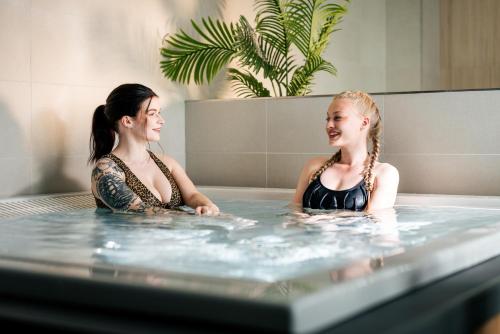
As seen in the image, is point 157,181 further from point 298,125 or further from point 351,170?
point 298,125

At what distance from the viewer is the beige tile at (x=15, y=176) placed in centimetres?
425

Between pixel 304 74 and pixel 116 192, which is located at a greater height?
pixel 304 74

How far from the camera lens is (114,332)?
5.49 ft

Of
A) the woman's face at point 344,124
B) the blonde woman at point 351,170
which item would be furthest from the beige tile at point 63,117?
the woman's face at point 344,124

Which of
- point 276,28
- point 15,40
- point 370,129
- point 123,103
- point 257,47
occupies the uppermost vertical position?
point 276,28

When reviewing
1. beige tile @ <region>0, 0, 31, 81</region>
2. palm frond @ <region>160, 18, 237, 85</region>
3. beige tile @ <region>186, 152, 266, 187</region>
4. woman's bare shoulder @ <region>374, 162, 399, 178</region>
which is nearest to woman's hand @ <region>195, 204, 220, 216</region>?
woman's bare shoulder @ <region>374, 162, 399, 178</region>

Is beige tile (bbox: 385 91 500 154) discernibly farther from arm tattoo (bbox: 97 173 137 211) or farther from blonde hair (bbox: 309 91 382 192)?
arm tattoo (bbox: 97 173 137 211)

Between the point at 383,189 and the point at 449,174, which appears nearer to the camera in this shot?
the point at 383,189

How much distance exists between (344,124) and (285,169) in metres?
1.24

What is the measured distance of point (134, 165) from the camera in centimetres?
398

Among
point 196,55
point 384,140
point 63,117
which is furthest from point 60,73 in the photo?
point 384,140

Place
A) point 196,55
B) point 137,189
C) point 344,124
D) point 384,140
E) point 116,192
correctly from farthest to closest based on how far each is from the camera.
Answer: point 196,55
point 384,140
point 344,124
point 137,189
point 116,192

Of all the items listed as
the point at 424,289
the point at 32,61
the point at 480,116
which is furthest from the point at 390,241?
the point at 32,61

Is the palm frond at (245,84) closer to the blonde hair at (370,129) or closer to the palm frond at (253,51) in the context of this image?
the palm frond at (253,51)
